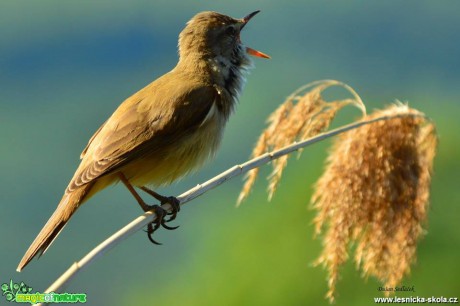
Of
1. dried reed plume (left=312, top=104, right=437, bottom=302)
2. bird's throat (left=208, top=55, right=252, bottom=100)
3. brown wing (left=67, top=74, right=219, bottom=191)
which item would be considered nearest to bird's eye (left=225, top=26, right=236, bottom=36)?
bird's throat (left=208, top=55, right=252, bottom=100)

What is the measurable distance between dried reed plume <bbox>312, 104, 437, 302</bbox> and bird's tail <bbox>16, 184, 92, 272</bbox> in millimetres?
930

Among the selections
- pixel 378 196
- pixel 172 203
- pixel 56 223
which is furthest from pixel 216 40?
pixel 56 223

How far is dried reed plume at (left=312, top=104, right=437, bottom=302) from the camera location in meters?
2.57

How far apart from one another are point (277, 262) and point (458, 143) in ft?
5.42

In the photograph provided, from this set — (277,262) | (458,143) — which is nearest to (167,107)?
(277,262)

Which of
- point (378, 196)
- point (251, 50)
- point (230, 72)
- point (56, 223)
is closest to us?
point (56, 223)

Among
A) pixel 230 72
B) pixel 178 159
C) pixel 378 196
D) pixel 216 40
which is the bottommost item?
pixel 178 159

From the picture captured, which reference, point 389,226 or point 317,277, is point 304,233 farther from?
point 389,226

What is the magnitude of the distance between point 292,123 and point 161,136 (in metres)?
0.56

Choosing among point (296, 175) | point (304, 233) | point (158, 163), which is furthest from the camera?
point (296, 175)

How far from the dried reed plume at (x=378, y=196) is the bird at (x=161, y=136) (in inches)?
23.2

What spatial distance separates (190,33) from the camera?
349 centimetres

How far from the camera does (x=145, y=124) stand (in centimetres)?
286

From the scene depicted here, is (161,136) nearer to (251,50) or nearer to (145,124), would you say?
(145,124)
